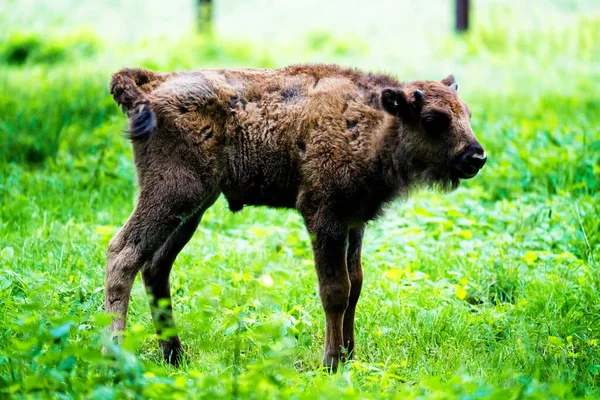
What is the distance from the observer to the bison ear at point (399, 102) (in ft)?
17.9

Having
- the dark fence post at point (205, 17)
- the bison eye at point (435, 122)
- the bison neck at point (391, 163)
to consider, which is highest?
the bison eye at point (435, 122)

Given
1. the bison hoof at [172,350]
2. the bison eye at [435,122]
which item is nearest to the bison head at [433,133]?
the bison eye at [435,122]

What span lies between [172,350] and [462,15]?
47.5 feet

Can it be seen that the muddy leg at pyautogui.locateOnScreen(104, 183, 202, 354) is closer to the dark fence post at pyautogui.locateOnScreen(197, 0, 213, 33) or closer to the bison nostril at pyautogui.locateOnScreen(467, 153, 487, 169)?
the bison nostril at pyautogui.locateOnScreen(467, 153, 487, 169)

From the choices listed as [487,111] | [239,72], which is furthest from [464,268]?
[487,111]

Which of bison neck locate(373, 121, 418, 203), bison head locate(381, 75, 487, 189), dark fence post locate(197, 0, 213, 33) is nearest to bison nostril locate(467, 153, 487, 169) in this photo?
bison head locate(381, 75, 487, 189)

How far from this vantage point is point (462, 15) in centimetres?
1827

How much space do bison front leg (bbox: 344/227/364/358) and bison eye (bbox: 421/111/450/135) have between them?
0.92 m

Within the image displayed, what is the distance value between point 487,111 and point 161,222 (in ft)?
24.9

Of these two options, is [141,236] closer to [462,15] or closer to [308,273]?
[308,273]

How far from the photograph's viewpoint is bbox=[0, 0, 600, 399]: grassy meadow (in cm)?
425

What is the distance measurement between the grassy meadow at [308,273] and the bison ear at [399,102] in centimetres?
75

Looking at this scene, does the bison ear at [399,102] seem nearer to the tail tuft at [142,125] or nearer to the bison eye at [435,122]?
the bison eye at [435,122]

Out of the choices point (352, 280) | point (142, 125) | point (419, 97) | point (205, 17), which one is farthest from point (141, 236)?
point (205, 17)
